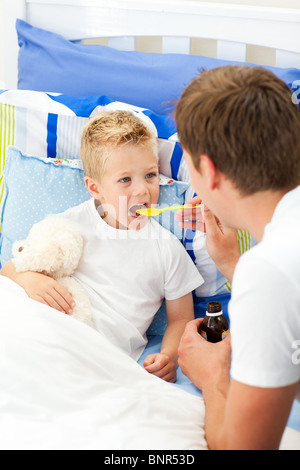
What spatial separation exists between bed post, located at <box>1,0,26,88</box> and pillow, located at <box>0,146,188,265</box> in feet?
1.81

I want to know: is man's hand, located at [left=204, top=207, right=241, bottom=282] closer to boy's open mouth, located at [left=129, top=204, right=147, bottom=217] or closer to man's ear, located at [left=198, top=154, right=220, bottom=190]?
boy's open mouth, located at [left=129, top=204, right=147, bottom=217]

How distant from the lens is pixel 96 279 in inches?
58.3

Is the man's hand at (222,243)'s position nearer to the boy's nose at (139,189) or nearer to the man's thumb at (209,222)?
the man's thumb at (209,222)

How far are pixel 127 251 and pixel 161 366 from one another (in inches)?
12.9

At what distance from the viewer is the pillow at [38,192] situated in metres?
1.59

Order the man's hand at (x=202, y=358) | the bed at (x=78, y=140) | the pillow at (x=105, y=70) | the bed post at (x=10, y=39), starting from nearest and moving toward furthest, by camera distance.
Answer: the bed at (x=78, y=140) < the man's hand at (x=202, y=358) < the pillow at (x=105, y=70) < the bed post at (x=10, y=39)

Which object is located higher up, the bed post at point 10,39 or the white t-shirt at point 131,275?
the bed post at point 10,39

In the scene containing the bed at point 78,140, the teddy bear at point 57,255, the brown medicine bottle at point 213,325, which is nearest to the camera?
the bed at point 78,140

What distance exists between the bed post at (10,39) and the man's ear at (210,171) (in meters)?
1.31

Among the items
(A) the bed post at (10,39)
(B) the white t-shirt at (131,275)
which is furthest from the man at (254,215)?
(A) the bed post at (10,39)

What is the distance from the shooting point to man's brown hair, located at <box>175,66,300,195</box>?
845mm

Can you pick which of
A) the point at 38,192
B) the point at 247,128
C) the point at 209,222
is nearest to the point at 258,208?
the point at 247,128

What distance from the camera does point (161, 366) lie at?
1351 millimetres

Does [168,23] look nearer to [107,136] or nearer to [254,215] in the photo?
[107,136]
